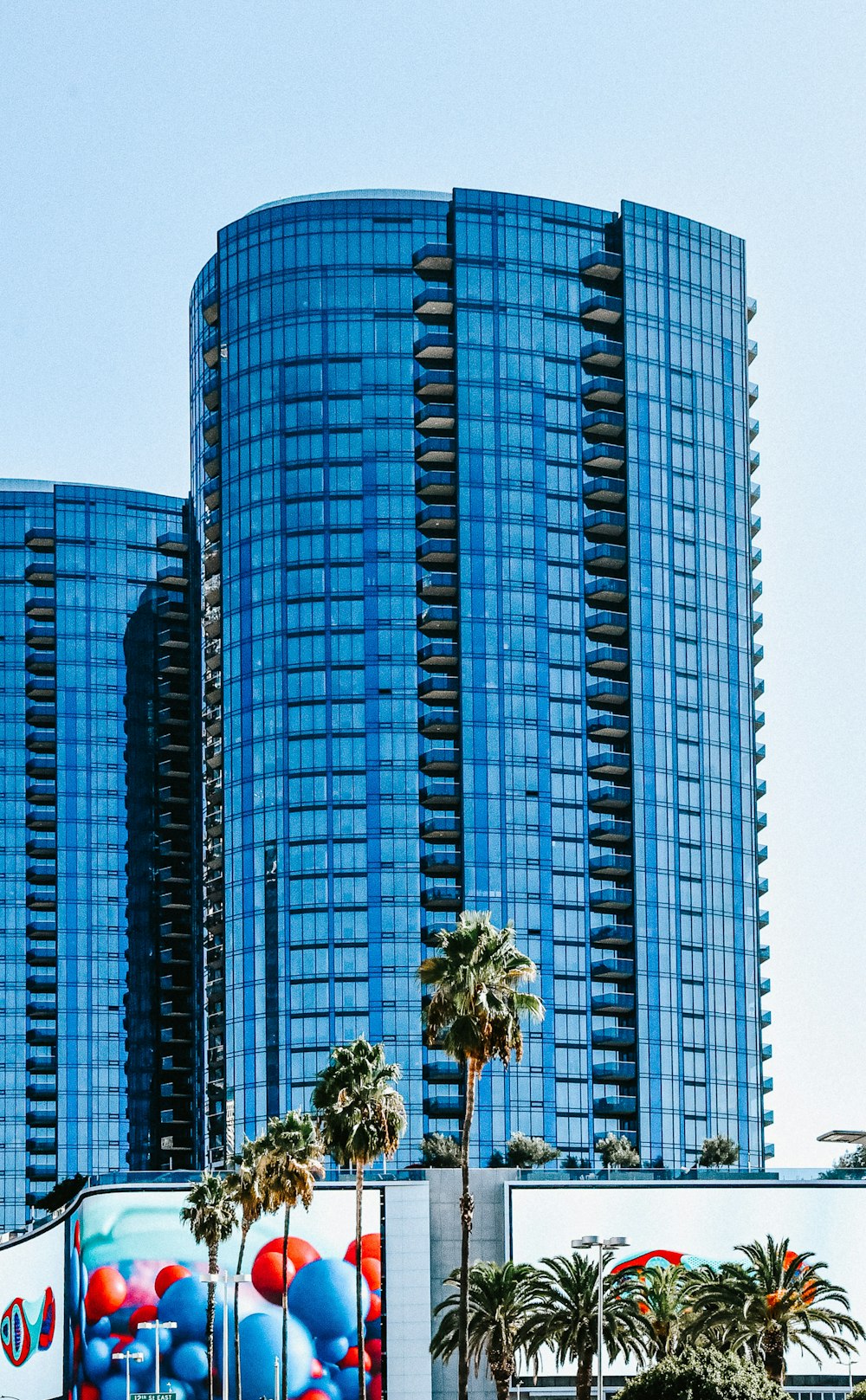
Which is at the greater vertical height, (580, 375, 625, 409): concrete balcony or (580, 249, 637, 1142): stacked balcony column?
(580, 375, 625, 409): concrete balcony

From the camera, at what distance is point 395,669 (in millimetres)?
177750

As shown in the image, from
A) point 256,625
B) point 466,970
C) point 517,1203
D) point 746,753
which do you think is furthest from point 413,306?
point 466,970

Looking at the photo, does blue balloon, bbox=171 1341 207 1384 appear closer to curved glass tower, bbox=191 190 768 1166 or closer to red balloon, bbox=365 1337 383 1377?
red balloon, bbox=365 1337 383 1377

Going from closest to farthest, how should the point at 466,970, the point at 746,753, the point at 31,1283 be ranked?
1. the point at 466,970
2. the point at 31,1283
3. the point at 746,753

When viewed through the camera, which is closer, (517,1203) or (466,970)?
(466,970)

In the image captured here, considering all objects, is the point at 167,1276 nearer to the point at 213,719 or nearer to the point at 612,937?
the point at 612,937

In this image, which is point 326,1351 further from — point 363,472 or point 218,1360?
point 363,472

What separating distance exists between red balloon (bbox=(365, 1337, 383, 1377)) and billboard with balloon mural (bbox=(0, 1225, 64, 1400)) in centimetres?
1710

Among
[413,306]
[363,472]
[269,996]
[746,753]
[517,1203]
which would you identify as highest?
[413,306]

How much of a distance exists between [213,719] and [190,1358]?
76867mm

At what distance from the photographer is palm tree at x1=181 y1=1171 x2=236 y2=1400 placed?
382 feet

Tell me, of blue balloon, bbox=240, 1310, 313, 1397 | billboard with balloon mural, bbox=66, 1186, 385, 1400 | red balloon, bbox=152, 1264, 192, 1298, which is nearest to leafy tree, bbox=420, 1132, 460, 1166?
billboard with balloon mural, bbox=66, 1186, 385, 1400

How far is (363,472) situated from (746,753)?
1528 inches

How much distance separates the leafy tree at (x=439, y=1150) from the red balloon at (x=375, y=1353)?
2767cm
